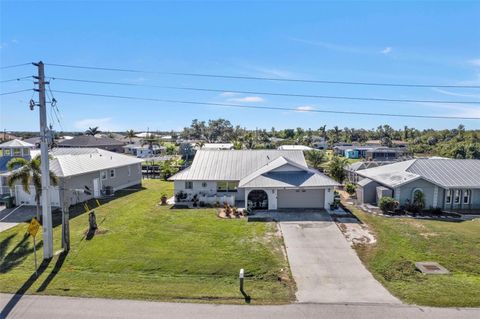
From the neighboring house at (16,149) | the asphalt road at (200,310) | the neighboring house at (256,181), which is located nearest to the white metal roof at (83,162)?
the neighboring house at (16,149)

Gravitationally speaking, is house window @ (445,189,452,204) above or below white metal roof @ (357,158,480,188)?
below

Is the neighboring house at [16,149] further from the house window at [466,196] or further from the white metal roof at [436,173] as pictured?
the house window at [466,196]

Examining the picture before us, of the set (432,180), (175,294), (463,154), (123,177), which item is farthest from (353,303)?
(463,154)

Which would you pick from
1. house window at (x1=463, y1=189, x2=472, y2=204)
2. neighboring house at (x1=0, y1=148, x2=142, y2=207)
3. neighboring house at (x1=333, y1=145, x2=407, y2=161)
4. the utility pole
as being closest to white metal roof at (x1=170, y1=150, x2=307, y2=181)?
neighboring house at (x1=0, y1=148, x2=142, y2=207)

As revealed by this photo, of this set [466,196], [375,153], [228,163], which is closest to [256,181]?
[228,163]

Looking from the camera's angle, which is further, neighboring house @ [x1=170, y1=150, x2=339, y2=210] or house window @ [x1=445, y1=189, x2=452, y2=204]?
house window @ [x1=445, y1=189, x2=452, y2=204]

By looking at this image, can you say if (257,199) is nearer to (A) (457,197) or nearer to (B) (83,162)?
(A) (457,197)

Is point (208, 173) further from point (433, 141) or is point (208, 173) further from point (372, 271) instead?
point (433, 141)

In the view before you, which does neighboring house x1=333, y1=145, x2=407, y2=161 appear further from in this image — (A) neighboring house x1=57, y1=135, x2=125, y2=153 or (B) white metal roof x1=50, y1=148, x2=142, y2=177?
(A) neighboring house x1=57, y1=135, x2=125, y2=153
